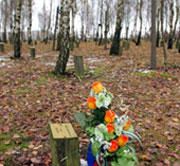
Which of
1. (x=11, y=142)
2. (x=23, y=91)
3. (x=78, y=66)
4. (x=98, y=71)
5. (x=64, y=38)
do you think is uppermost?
(x=64, y=38)

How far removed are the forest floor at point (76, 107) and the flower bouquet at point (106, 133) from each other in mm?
258

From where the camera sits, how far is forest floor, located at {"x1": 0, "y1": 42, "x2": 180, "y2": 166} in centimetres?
383

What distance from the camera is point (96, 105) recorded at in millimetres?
2598

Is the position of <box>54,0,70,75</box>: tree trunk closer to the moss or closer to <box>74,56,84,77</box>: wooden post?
<box>74,56,84,77</box>: wooden post

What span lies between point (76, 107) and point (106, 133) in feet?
11.0

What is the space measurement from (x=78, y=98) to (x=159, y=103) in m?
2.25

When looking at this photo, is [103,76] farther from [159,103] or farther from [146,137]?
[146,137]

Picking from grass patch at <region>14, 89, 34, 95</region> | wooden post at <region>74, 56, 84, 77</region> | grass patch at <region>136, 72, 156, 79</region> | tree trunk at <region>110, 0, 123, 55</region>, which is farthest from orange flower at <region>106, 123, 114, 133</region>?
tree trunk at <region>110, 0, 123, 55</region>

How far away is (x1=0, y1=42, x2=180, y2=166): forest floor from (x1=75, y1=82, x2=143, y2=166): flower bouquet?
0.85 feet

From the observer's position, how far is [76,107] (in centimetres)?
577

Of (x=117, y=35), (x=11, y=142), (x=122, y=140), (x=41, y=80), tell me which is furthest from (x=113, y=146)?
(x=117, y=35)

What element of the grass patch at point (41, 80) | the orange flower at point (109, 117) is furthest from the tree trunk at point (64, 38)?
the orange flower at point (109, 117)

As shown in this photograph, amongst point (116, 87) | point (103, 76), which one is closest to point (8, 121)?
point (116, 87)

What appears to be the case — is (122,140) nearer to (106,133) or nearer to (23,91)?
(106,133)
